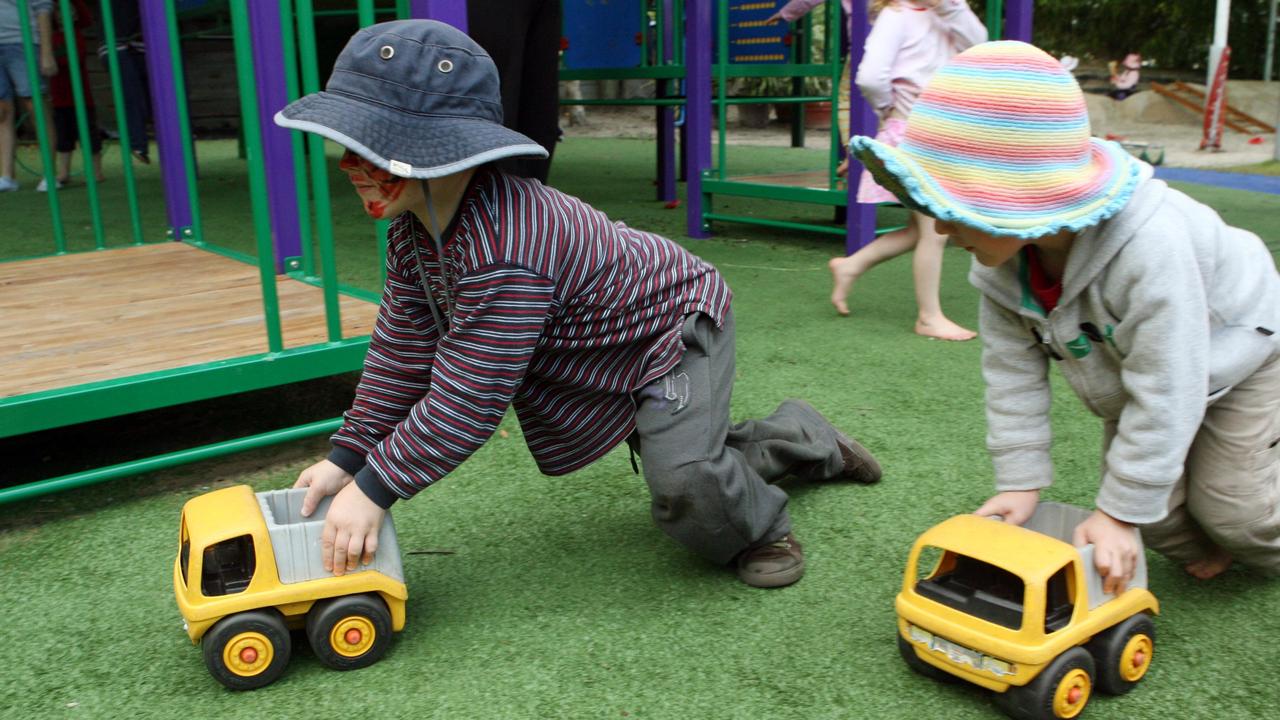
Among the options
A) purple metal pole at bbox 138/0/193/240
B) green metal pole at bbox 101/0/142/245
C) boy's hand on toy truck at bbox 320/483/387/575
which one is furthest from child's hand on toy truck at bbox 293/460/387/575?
purple metal pole at bbox 138/0/193/240

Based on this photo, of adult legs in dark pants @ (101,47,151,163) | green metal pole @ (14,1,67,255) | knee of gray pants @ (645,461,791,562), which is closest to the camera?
knee of gray pants @ (645,461,791,562)

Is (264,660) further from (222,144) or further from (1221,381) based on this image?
(222,144)

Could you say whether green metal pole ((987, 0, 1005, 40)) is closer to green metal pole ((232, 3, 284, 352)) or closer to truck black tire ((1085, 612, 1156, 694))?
green metal pole ((232, 3, 284, 352))

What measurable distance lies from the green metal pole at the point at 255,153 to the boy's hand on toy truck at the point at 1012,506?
1522 mm

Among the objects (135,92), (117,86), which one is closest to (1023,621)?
(117,86)

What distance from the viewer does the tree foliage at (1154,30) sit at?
17584 millimetres

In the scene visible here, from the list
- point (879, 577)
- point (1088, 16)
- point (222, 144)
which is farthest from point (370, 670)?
point (1088, 16)

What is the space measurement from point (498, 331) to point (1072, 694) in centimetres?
92

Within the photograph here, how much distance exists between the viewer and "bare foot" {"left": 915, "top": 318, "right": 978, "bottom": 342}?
133 inches

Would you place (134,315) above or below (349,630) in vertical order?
above


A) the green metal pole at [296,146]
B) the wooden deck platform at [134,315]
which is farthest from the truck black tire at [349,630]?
the green metal pole at [296,146]

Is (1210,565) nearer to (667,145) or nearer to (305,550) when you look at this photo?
(305,550)

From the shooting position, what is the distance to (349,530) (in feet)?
5.18

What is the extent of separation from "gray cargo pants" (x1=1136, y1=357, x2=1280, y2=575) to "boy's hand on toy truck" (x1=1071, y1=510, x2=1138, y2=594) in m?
0.26
